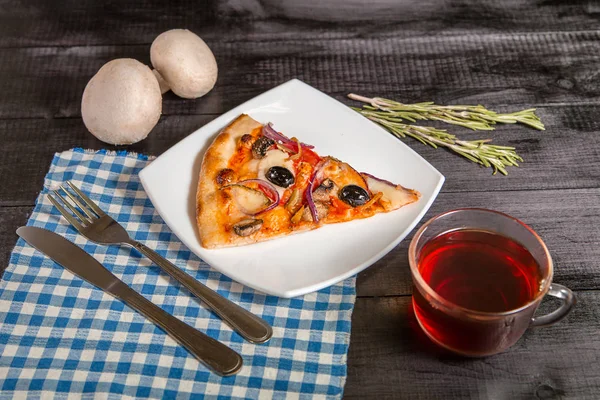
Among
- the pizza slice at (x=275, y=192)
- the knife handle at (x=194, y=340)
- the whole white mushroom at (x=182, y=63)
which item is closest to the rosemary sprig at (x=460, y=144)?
the pizza slice at (x=275, y=192)

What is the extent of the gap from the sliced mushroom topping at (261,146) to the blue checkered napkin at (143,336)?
46 centimetres

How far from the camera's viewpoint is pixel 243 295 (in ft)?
8.09

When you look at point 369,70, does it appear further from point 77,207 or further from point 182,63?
point 77,207

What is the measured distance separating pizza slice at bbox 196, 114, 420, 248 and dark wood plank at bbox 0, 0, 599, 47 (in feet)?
3.60

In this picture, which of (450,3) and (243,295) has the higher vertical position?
(450,3)

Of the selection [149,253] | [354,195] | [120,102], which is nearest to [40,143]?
[120,102]

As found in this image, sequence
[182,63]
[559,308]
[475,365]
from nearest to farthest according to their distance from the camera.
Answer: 1. [559,308]
2. [475,365]
3. [182,63]

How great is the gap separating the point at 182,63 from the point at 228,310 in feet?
4.21

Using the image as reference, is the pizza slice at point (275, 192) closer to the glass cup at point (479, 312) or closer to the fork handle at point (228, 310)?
the fork handle at point (228, 310)

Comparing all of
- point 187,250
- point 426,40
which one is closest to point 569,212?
point 426,40

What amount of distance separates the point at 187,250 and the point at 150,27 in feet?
5.29

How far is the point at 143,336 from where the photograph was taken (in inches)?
92.0

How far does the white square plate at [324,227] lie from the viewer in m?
2.39

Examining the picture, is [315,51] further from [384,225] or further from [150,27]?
[384,225]
